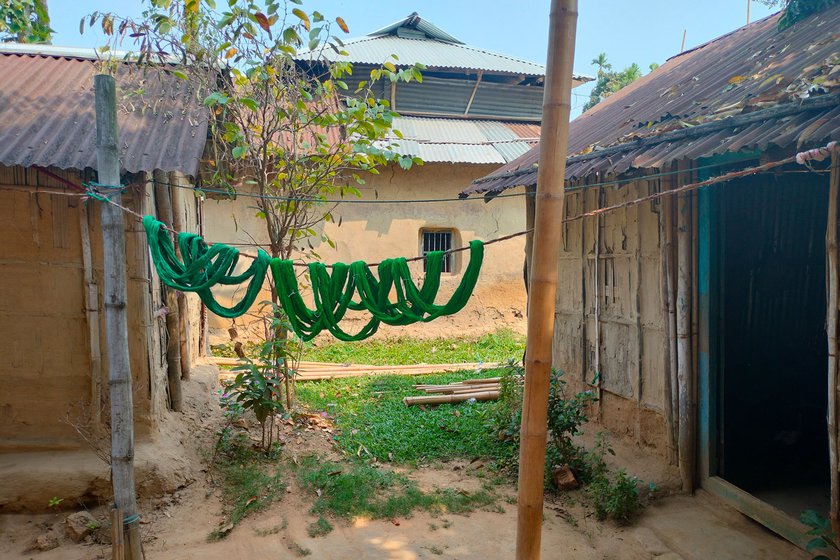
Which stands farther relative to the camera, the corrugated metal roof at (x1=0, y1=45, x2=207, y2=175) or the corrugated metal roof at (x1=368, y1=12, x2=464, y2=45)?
the corrugated metal roof at (x1=368, y1=12, x2=464, y2=45)

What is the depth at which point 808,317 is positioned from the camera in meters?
5.12

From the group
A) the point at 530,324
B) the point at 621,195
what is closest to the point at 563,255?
the point at 621,195

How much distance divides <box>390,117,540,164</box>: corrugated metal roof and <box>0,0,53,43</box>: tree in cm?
565

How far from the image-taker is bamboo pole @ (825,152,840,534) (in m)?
3.33

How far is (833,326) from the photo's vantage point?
11.0ft

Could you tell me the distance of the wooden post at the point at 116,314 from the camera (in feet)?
11.8

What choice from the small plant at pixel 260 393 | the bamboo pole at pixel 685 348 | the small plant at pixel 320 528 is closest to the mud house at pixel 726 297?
the bamboo pole at pixel 685 348

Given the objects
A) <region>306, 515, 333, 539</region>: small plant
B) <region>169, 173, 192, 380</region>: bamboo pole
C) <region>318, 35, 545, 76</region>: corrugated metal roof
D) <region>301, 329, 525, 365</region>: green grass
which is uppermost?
<region>318, 35, 545, 76</region>: corrugated metal roof

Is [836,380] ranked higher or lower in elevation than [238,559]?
higher

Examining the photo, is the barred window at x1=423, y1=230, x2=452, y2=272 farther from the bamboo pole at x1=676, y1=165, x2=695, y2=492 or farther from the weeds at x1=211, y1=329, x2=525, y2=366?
the bamboo pole at x1=676, y1=165, x2=695, y2=492

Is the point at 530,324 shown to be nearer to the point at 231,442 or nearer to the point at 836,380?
the point at 836,380

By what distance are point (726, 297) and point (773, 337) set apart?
69cm

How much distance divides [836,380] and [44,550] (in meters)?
5.13

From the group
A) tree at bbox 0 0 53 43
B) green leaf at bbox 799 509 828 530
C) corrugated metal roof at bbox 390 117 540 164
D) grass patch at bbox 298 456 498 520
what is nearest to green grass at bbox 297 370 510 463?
grass patch at bbox 298 456 498 520
